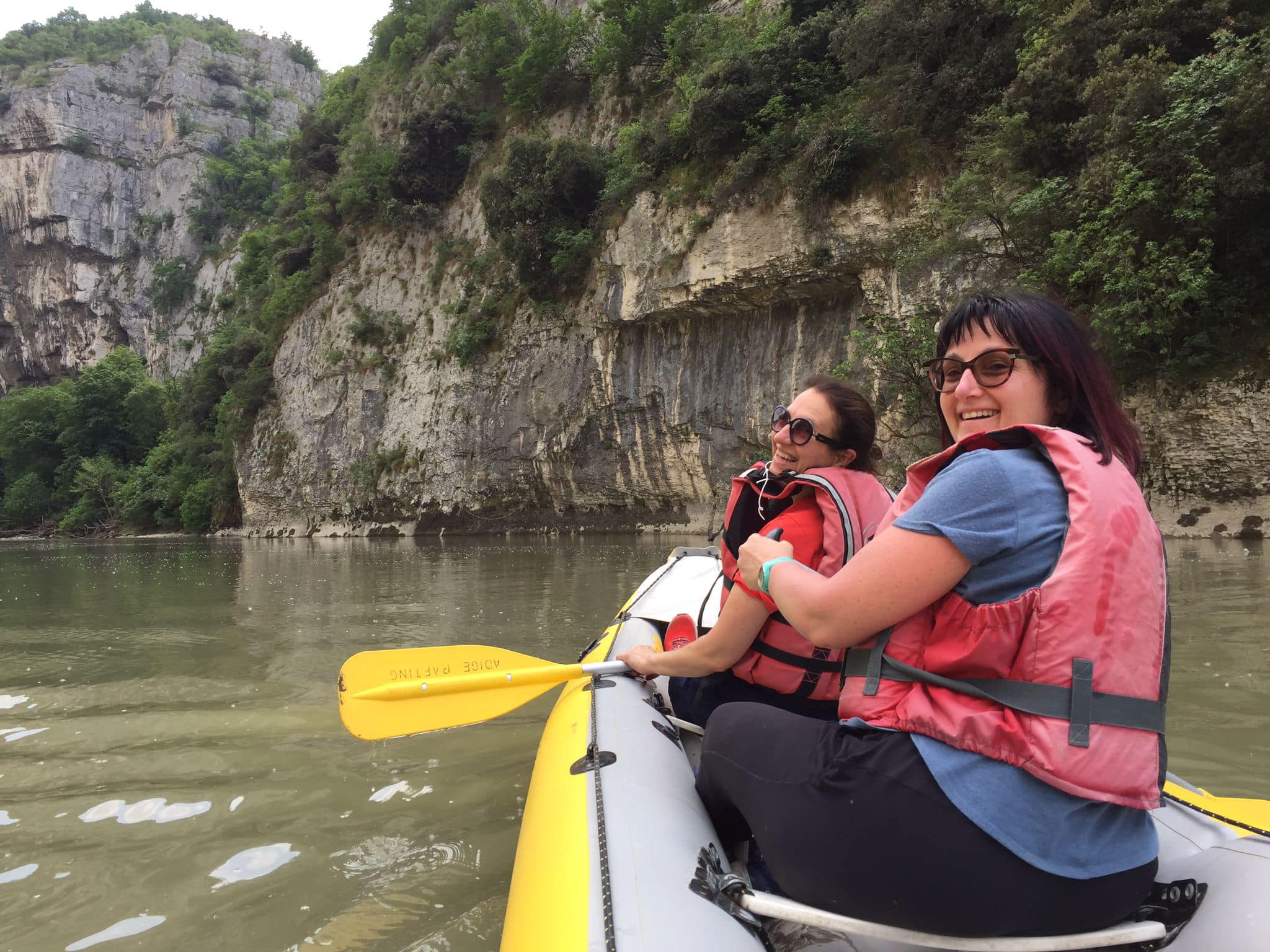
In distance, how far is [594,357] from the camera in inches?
730

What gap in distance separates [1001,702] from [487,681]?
2.04m

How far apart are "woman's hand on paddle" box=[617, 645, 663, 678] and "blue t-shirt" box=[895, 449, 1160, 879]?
3.92 ft

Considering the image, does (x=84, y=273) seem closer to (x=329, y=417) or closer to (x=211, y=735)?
(x=329, y=417)

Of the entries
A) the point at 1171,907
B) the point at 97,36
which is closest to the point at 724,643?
the point at 1171,907

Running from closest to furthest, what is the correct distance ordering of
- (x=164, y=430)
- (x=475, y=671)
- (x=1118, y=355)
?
(x=475, y=671) → (x=1118, y=355) → (x=164, y=430)

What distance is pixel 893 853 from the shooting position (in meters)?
0.99

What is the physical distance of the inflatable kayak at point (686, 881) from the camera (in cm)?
108

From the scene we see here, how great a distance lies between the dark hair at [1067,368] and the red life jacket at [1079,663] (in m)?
0.17

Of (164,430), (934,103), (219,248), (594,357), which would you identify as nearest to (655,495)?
(594,357)

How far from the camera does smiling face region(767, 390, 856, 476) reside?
1.88 meters

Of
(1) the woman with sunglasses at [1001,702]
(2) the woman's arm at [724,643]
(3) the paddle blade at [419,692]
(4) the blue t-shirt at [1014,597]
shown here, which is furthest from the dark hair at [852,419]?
(3) the paddle blade at [419,692]

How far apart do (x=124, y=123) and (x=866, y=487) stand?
65016mm

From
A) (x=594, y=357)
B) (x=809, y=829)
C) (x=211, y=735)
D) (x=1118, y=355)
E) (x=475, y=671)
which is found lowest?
(x=211, y=735)

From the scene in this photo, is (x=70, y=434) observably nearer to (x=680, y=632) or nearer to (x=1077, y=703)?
(x=680, y=632)
